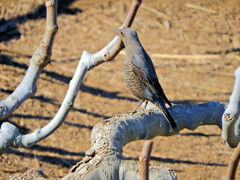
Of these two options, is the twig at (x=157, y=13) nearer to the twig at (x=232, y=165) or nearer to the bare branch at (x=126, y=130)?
the bare branch at (x=126, y=130)

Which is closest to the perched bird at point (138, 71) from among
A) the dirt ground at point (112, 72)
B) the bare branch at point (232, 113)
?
the bare branch at point (232, 113)

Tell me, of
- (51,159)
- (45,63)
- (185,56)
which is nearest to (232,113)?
(45,63)

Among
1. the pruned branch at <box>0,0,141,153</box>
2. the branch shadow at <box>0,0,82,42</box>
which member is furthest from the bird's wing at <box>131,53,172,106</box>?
the branch shadow at <box>0,0,82,42</box>

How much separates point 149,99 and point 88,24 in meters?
5.74

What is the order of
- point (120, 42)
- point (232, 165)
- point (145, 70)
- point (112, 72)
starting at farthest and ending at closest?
point (112, 72) → point (145, 70) → point (120, 42) → point (232, 165)

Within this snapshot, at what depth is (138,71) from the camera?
4586 mm

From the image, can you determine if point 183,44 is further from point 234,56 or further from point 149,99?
point 149,99

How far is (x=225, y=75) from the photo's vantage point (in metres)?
8.49

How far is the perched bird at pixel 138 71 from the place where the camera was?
4.38 m

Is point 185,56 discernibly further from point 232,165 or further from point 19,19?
point 232,165

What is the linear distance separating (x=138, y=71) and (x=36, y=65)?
3.92 feet

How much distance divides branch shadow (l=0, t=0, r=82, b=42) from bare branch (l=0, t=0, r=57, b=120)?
5377 mm

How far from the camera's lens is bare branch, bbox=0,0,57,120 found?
12.1 feet

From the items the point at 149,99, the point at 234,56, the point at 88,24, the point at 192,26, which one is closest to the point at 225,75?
the point at 234,56
